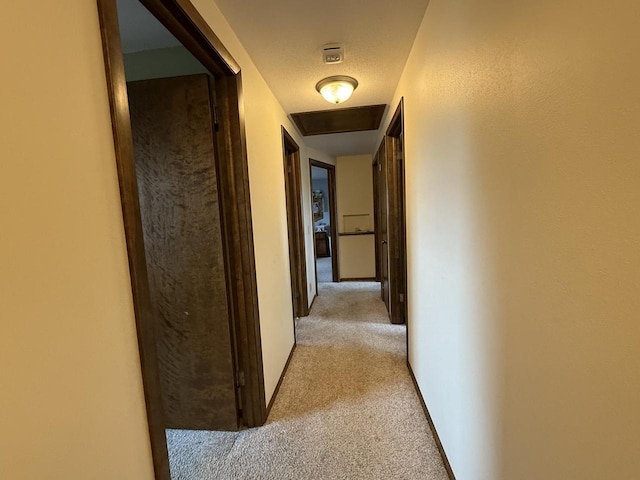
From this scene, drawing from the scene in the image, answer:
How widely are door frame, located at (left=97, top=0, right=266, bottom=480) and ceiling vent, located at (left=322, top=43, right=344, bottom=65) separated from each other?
57 centimetres

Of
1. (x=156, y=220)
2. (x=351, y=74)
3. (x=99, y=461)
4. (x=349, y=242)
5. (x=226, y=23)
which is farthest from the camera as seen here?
(x=349, y=242)

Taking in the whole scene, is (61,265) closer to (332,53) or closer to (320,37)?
(320,37)

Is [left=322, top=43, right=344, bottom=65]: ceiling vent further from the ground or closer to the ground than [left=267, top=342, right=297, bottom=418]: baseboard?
further from the ground

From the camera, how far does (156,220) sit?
163 centimetres

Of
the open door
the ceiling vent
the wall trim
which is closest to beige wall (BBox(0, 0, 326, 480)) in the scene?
the wall trim

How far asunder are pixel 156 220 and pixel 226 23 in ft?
3.53

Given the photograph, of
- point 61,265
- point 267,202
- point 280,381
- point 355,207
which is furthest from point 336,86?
point 355,207

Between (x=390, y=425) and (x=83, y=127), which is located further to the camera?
(x=390, y=425)

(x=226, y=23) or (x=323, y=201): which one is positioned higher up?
(x=226, y=23)

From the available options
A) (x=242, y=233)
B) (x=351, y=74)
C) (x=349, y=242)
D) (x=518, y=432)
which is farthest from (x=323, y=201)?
(x=518, y=432)

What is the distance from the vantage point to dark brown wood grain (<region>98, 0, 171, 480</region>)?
74cm

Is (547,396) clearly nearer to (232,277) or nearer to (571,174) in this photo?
(571,174)

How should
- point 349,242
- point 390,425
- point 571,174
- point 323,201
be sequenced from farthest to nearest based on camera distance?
point 323,201 < point 349,242 < point 390,425 < point 571,174

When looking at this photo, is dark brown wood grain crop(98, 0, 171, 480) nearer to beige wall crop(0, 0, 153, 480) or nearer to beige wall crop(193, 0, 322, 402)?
beige wall crop(0, 0, 153, 480)
